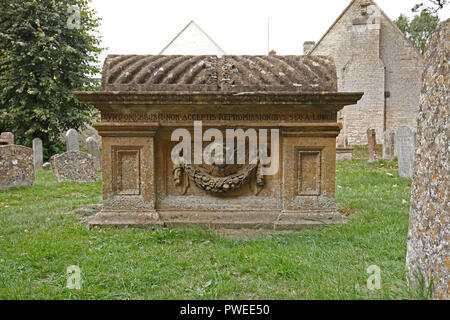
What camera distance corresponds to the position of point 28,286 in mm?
2482

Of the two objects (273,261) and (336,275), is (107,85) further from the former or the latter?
(336,275)

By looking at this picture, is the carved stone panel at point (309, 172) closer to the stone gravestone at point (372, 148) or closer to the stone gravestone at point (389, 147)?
the stone gravestone at point (372, 148)

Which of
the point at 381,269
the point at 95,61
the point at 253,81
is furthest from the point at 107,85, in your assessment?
the point at 95,61

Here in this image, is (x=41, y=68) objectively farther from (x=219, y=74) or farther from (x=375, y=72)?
(x=375, y=72)

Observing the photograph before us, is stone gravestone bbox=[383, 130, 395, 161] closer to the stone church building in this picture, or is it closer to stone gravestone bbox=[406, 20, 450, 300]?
the stone church building

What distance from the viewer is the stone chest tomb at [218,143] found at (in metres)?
3.99

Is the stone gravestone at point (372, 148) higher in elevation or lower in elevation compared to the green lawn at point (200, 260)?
higher

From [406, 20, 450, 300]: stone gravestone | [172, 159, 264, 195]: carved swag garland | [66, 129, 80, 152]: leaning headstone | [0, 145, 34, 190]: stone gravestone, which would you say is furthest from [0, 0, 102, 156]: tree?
[406, 20, 450, 300]: stone gravestone

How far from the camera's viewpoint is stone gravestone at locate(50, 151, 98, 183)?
8.54 m

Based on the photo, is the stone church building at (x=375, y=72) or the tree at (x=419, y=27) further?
the tree at (x=419, y=27)

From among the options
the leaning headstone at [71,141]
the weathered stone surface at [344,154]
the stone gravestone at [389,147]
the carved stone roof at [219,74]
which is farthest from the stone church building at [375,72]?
the carved stone roof at [219,74]

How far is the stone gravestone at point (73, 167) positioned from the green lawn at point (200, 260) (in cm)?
403

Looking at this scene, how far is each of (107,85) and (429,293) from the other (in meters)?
3.81

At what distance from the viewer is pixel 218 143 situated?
4195 millimetres
